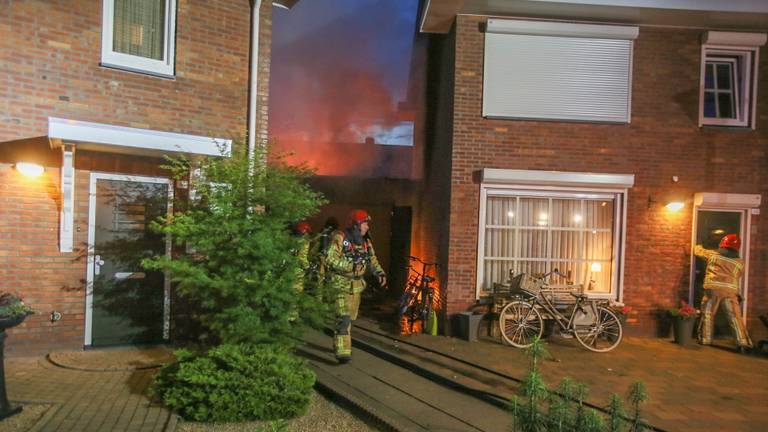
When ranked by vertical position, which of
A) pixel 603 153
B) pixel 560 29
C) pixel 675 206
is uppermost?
pixel 560 29

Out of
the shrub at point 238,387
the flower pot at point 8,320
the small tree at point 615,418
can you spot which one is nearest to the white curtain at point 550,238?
the shrub at point 238,387

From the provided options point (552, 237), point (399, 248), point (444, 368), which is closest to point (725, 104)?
point (552, 237)

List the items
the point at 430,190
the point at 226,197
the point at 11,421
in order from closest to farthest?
the point at 11,421
the point at 226,197
the point at 430,190

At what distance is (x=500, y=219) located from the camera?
9156mm

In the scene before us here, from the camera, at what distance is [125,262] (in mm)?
7414

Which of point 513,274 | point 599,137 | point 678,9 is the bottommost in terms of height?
point 513,274

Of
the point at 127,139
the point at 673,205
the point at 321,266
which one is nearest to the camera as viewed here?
the point at 127,139

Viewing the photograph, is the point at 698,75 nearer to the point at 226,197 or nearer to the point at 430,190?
the point at 430,190

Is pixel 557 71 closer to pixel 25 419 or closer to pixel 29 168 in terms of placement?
pixel 29 168

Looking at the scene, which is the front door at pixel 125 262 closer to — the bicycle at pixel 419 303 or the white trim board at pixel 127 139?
the white trim board at pixel 127 139

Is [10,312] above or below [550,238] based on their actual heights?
below

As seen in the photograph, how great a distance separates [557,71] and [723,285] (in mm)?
4303

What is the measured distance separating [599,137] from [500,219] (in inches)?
84.2

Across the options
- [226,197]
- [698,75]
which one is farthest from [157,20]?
[698,75]
